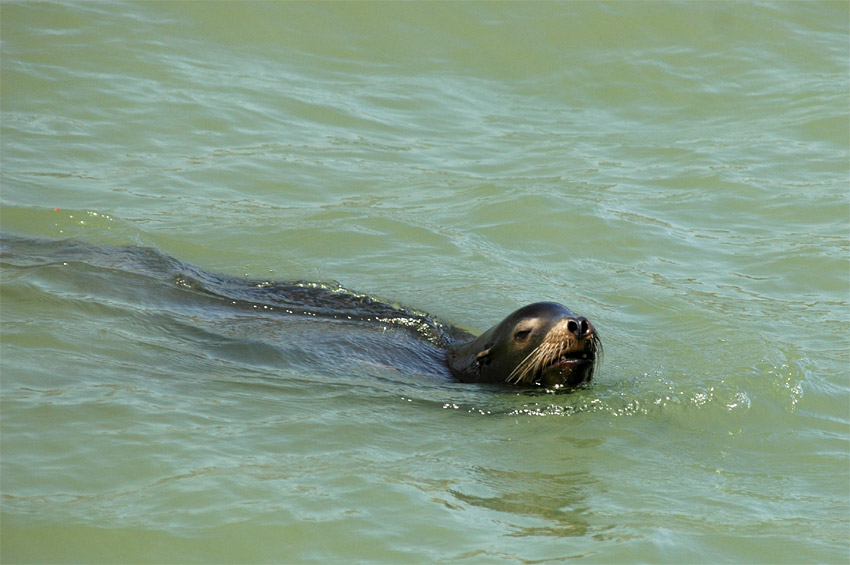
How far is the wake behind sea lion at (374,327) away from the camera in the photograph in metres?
6.56

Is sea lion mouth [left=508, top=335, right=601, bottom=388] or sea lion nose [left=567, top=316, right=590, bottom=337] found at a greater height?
sea lion nose [left=567, top=316, right=590, bottom=337]

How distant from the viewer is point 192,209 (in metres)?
10.0

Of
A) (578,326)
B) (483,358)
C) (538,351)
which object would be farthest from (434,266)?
(578,326)

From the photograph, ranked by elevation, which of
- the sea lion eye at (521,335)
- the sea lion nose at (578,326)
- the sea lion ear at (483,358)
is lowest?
the sea lion ear at (483,358)

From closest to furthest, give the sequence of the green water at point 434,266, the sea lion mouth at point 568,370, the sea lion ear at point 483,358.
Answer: the green water at point 434,266, the sea lion mouth at point 568,370, the sea lion ear at point 483,358

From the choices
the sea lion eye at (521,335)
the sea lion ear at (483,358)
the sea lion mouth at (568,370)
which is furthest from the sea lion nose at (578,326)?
the sea lion ear at (483,358)

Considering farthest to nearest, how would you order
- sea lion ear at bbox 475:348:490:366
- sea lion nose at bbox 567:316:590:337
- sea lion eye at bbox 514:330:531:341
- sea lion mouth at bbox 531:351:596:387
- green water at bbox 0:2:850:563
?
1. sea lion ear at bbox 475:348:490:366
2. sea lion eye at bbox 514:330:531:341
3. sea lion mouth at bbox 531:351:596:387
4. sea lion nose at bbox 567:316:590:337
5. green water at bbox 0:2:850:563

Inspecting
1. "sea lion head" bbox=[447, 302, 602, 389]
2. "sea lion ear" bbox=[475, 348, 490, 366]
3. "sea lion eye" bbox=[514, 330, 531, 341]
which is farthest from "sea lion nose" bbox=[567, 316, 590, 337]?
"sea lion ear" bbox=[475, 348, 490, 366]

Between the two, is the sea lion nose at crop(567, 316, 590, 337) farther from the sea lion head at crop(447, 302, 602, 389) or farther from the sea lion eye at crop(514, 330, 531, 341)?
the sea lion eye at crop(514, 330, 531, 341)

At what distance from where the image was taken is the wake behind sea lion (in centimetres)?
→ 656

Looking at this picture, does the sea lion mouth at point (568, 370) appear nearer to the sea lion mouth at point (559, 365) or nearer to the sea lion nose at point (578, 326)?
the sea lion mouth at point (559, 365)

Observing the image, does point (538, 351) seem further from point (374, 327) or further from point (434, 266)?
point (434, 266)

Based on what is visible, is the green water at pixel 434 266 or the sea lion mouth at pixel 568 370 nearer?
the green water at pixel 434 266

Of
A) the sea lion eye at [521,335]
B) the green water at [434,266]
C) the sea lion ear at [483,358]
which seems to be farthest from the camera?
the sea lion ear at [483,358]
